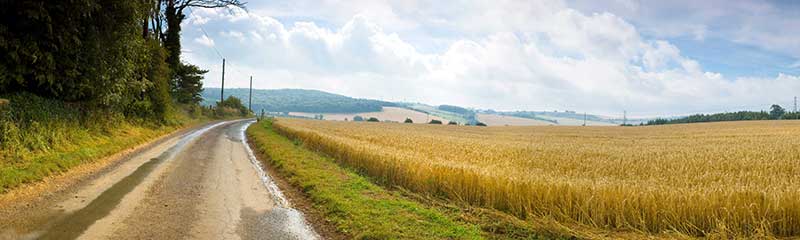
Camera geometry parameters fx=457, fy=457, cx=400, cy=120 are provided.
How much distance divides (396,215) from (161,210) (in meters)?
4.05

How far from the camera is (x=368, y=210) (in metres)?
8.07

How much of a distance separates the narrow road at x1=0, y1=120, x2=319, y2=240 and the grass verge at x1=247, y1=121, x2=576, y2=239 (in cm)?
70

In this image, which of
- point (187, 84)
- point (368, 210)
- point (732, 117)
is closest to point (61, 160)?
point (368, 210)

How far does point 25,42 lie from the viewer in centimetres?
1496

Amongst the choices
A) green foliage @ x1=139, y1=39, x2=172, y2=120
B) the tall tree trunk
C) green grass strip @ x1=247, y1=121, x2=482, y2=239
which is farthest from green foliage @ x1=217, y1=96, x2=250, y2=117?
green grass strip @ x1=247, y1=121, x2=482, y2=239

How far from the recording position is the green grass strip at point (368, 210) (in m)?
6.75

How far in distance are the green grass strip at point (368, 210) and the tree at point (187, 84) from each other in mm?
45361

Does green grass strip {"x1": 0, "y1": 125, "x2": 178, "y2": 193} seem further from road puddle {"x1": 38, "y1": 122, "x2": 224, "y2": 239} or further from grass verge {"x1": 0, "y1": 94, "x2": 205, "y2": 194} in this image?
road puddle {"x1": 38, "y1": 122, "x2": 224, "y2": 239}

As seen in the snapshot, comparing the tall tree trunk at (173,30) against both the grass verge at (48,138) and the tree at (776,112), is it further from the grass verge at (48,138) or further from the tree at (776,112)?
the tree at (776,112)

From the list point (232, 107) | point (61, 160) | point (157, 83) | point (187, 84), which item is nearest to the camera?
point (61, 160)

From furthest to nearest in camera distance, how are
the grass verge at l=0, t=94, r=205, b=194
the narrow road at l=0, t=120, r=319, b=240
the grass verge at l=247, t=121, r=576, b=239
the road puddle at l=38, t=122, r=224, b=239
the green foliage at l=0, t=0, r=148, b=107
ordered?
the green foliage at l=0, t=0, r=148, b=107, the grass verge at l=0, t=94, r=205, b=194, the grass verge at l=247, t=121, r=576, b=239, the narrow road at l=0, t=120, r=319, b=240, the road puddle at l=38, t=122, r=224, b=239

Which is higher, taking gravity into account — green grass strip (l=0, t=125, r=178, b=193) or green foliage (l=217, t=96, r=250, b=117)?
green foliage (l=217, t=96, r=250, b=117)

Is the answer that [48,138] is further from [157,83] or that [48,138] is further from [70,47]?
[157,83]

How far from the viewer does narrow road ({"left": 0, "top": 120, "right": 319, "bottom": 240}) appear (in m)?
6.50
